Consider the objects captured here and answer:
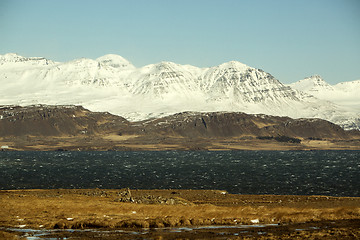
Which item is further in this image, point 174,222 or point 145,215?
point 145,215

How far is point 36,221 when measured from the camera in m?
46.0

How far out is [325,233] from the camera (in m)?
37.4

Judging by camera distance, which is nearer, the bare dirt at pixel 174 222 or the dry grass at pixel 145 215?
the bare dirt at pixel 174 222

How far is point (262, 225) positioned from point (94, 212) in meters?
16.7

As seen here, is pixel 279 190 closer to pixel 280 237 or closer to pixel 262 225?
pixel 262 225

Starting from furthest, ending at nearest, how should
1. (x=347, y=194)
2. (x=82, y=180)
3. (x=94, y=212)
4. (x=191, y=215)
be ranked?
(x=82, y=180)
(x=347, y=194)
(x=94, y=212)
(x=191, y=215)

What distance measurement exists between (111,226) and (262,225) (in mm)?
12409

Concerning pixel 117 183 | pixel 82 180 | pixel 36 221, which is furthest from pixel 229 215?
pixel 82 180

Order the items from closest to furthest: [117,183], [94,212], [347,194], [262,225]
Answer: [262,225], [94,212], [347,194], [117,183]

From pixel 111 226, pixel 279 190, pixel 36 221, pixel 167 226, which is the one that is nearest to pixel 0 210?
pixel 36 221

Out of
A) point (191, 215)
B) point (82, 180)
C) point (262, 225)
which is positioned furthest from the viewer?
point (82, 180)

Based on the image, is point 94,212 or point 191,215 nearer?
point 191,215

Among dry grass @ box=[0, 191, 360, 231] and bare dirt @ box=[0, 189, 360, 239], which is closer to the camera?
bare dirt @ box=[0, 189, 360, 239]

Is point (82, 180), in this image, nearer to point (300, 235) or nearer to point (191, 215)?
point (191, 215)
